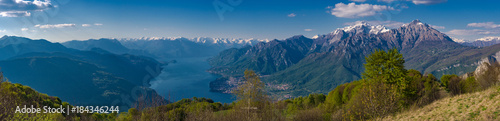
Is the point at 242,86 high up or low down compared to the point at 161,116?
up

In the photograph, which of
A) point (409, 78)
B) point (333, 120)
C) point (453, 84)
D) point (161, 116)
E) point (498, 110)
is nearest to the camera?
point (498, 110)

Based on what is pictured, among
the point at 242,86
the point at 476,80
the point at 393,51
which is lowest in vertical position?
the point at 476,80

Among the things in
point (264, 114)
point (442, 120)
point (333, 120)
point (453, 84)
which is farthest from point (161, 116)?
point (453, 84)

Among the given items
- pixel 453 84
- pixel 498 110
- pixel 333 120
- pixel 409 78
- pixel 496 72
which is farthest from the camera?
pixel 453 84

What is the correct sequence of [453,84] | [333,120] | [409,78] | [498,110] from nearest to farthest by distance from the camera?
1. [498,110]
2. [333,120]
3. [409,78]
4. [453,84]

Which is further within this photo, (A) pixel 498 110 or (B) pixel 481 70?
(B) pixel 481 70

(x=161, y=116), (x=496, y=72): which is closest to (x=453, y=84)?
(x=496, y=72)

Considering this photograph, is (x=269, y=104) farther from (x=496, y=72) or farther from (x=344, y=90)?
(x=496, y=72)

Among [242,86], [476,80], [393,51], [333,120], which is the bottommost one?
[333,120]

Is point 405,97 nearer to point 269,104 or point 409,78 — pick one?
point 409,78
